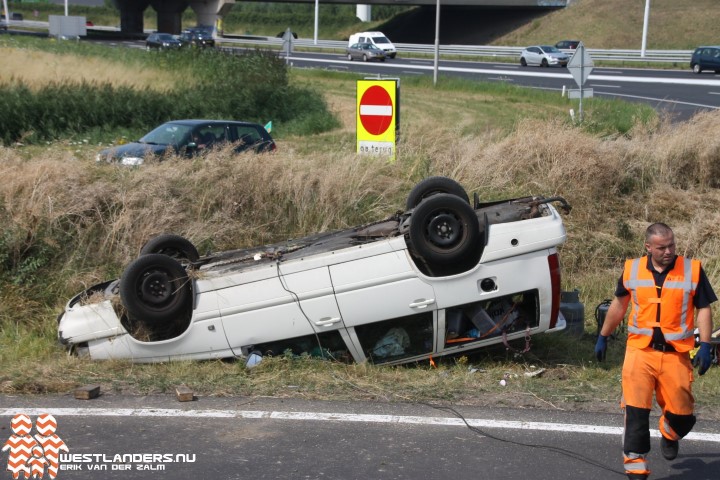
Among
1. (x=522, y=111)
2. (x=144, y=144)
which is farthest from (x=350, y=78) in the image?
(x=144, y=144)

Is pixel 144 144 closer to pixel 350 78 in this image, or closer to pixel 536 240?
pixel 536 240

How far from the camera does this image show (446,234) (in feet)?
22.3

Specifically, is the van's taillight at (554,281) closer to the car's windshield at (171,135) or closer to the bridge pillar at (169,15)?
the car's windshield at (171,135)

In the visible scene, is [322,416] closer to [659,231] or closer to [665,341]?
[665,341]

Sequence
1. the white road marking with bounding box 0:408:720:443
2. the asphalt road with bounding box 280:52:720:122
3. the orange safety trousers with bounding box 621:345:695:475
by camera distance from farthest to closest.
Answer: the asphalt road with bounding box 280:52:720:122 → the white road marking with bounding box 0:408:720:443 → the orange safety trousers with bounding box 621:345:695:475

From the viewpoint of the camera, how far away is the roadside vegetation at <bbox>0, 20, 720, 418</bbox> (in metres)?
6.68

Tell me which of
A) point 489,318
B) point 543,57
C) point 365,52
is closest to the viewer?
point 489,318

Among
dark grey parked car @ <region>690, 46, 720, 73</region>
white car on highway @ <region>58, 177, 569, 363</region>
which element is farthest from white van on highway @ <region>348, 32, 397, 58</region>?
white car on highway @ <region>58, 177, 569, 363</region>

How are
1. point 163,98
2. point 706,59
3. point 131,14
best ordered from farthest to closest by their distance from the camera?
point 131,14 < point 706,59 < point 163,98

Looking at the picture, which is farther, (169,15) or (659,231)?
(169,15)

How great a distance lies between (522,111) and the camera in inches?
1109

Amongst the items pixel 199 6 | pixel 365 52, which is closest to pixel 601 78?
pixel 365 52

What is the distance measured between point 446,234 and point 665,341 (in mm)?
2158

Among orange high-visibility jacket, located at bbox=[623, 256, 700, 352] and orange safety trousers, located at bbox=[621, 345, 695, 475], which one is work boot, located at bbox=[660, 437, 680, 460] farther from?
orange high-visibility jacket, located at bbox=[623, 256, 700, 352]
